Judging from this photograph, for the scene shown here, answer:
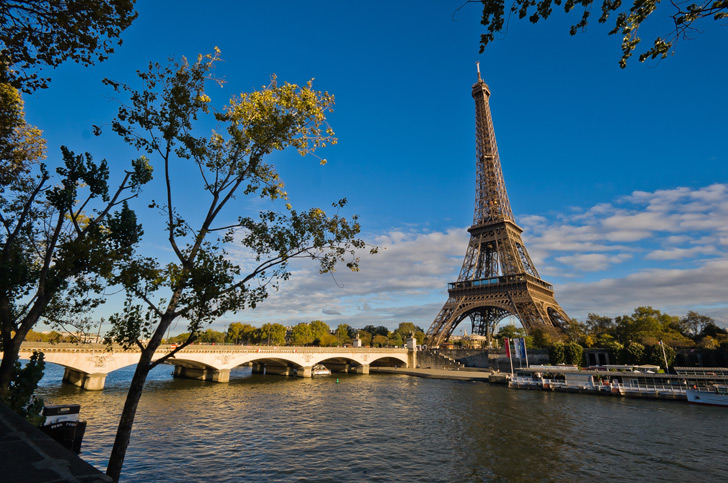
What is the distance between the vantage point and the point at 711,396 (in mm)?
36750

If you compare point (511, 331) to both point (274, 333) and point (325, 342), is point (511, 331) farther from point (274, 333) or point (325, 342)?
point (274, 333)

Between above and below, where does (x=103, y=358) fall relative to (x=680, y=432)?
above

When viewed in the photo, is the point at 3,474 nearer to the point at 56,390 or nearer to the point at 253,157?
the point at 253,157

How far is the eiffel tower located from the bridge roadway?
18.1 m

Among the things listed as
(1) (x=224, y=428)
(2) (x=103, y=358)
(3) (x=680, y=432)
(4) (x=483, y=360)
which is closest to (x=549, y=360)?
(4) (x=483, y=360)

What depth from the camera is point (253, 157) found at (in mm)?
11367

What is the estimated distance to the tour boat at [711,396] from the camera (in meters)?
36.0

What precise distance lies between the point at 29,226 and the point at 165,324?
9.64 metres

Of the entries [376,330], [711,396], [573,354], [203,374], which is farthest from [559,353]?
[376,330]

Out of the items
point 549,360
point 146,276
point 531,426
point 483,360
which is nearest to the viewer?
point 146,276

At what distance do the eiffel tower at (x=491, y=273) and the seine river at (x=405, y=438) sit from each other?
36150mm

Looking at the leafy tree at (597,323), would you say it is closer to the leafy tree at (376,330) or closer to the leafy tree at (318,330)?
the leafy tree at (318,330)

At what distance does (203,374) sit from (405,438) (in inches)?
1821

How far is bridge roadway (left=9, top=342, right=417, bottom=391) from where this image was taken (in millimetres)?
38763
